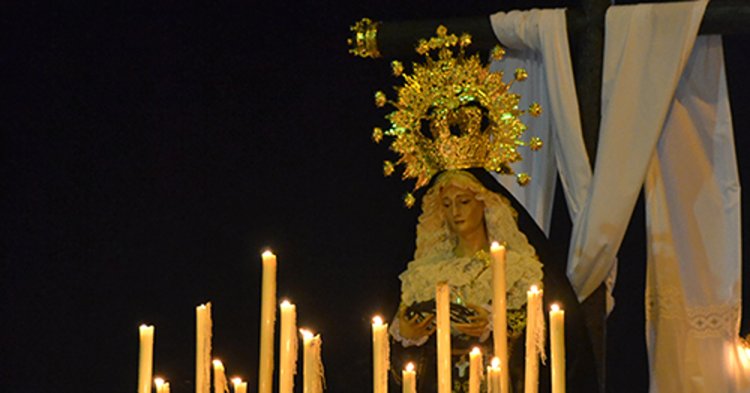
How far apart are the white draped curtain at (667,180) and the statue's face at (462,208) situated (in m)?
0.24

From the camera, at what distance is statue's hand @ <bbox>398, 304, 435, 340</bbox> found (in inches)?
134

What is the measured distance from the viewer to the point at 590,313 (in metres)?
3.55

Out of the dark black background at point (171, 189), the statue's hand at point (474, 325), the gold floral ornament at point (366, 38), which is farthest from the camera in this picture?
the dark black background at point (171, 189)

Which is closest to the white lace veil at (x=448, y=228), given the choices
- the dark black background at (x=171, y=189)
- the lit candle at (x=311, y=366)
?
the dark black background at (x=171, y=189)

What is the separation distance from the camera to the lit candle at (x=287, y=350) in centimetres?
162

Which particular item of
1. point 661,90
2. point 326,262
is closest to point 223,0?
point 326,262

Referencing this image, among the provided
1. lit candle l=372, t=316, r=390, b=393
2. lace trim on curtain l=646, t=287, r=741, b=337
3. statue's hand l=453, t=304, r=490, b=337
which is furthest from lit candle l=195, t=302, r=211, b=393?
lace trim on curtain l=646, t=287, r=741, b=337

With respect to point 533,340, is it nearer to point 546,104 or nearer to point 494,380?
point 494,380

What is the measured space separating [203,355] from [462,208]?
1.88 meters

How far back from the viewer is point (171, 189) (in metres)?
4.17

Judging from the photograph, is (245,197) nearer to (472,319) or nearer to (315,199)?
(315,199)

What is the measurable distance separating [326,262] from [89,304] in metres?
0.68

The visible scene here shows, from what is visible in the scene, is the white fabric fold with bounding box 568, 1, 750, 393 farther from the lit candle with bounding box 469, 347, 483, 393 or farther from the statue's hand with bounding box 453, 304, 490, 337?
the lit candle with bounding box 469, 347, 483, 393

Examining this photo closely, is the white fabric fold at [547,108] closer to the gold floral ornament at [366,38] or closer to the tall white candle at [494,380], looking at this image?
the gold floral ornament at [366,38]
